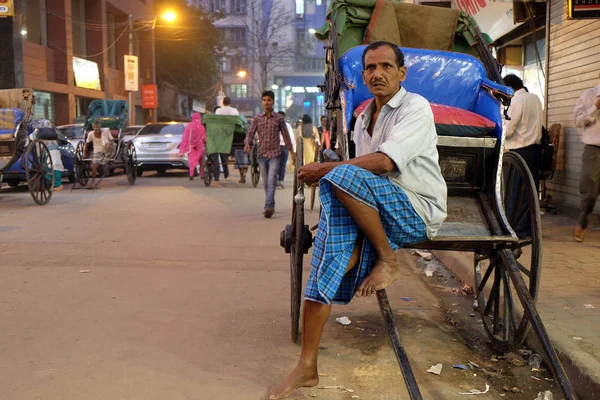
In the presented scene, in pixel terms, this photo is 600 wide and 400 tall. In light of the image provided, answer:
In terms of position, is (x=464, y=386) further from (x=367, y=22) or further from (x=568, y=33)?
(x=568, y=33)

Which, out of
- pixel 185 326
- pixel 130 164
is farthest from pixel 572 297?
pixel 130 164

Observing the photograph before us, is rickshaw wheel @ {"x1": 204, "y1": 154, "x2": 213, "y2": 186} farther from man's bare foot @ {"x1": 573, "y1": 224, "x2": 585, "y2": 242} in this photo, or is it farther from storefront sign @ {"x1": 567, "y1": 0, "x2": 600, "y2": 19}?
storefront sign @ {"x1": 567, "y1": 0, "x2": 600, "y2": 19}

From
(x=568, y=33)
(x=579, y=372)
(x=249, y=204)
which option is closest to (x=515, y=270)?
(x=579, y=372)

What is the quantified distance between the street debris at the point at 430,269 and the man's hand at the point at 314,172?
3.72 metres

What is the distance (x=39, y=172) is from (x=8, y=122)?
1059 mm

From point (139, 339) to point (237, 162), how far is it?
13.3 meters

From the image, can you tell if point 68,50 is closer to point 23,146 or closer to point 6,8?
point 6,8

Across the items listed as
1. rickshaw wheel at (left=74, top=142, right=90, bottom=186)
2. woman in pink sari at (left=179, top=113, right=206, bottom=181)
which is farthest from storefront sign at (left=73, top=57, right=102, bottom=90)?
rickshaw wheel at (left=74, top=142, right=90, bottom=186)

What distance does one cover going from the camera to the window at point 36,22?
1062 inches

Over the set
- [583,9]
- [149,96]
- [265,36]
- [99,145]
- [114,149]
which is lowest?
[114,149]

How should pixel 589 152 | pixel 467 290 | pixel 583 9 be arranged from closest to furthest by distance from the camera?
pixel 467 290, pixel 583 9, pixel 589 152

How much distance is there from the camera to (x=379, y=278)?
327 centimetres

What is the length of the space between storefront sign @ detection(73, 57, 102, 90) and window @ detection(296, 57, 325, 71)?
55322mm

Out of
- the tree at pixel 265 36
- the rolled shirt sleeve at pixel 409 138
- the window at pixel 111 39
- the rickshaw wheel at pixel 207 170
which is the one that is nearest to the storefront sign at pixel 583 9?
the rolled shirt sleeve at pixel 409 138
